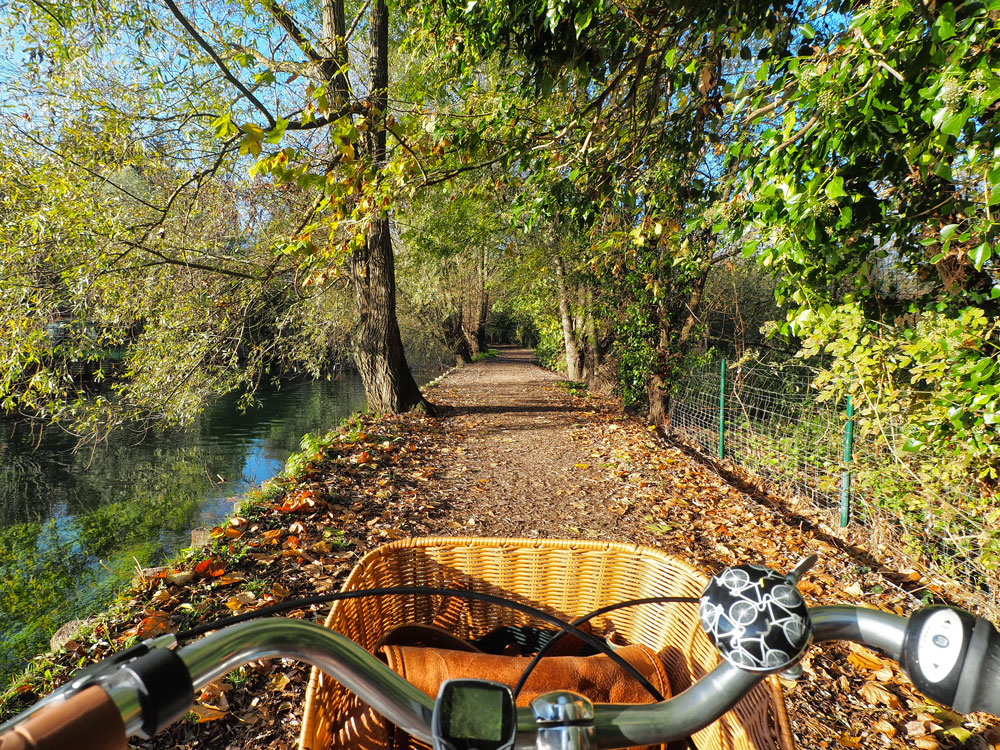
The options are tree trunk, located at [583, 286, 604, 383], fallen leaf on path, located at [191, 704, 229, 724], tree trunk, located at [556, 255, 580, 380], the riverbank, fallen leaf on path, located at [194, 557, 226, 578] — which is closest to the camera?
fallen leaf on path, located at [191, 704, 229, 724]

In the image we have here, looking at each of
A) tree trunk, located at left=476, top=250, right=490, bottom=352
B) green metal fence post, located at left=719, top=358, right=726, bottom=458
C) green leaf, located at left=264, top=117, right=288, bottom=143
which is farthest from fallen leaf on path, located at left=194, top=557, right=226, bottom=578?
tree trunk, located at left=476, top=250, right=490, bottom=352

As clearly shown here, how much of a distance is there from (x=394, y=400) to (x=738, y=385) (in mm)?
5403

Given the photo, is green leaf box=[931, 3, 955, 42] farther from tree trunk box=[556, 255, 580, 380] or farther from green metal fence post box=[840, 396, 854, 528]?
tree trunk box=[556, 255, 580, 380]

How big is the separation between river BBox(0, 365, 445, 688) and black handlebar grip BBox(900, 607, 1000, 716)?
17.2ft

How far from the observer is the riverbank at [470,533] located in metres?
2.36

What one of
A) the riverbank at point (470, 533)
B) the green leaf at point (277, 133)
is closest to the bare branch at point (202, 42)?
the green leaf at point (277, 133)

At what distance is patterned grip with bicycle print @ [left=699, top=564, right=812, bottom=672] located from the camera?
844mm

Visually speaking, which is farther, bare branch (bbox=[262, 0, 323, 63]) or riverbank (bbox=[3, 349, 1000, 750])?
bare branch (bbox=[262, 0, 323, 63])

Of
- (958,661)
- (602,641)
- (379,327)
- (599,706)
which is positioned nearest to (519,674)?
(602,641)

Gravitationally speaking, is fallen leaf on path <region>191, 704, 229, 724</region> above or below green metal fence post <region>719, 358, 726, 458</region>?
below

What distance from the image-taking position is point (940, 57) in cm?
207

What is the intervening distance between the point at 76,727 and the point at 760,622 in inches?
36.0

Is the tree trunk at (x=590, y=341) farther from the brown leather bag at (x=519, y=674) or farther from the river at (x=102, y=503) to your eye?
the brown leather bag at (x=519, y=674)

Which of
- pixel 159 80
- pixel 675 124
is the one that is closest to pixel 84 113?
pixel 159 80
